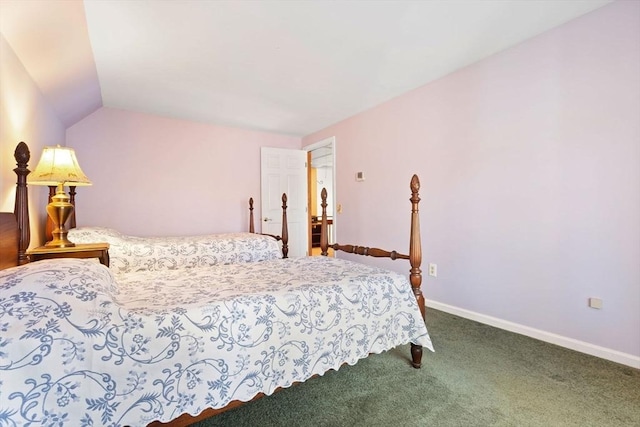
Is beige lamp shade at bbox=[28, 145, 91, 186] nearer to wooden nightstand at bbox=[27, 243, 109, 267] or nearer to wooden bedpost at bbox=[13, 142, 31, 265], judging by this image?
wooden bedpost at bbox=[13, 142, 31, 265]

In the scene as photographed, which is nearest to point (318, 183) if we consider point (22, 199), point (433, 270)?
point (433, 270)

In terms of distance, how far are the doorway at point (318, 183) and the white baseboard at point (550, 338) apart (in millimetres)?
1865

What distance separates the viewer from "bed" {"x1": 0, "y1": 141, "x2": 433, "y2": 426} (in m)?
0.90

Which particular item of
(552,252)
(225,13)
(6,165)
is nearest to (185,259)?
(6,165)

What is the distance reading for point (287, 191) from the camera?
5082 millimetres

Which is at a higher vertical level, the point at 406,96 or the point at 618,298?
the point at 406,96

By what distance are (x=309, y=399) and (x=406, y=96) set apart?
322 cm

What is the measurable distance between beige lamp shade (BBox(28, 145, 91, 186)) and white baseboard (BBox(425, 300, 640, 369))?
3.37m

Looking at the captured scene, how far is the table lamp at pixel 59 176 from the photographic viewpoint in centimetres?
183

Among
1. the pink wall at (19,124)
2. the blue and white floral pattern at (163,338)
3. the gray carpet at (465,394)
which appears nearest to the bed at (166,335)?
the blue and white floral pattern at (163,338)

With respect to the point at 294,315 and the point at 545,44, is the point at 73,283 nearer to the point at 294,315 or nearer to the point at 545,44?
the point at 294,315

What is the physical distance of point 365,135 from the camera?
159 inches

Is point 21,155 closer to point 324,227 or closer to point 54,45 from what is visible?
point 54,45

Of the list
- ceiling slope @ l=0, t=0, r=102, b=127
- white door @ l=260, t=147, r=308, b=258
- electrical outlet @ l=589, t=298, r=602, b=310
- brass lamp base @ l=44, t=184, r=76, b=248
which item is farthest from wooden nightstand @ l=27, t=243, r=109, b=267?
electrical outlet @ l=589, t=298, r=602, b=310
